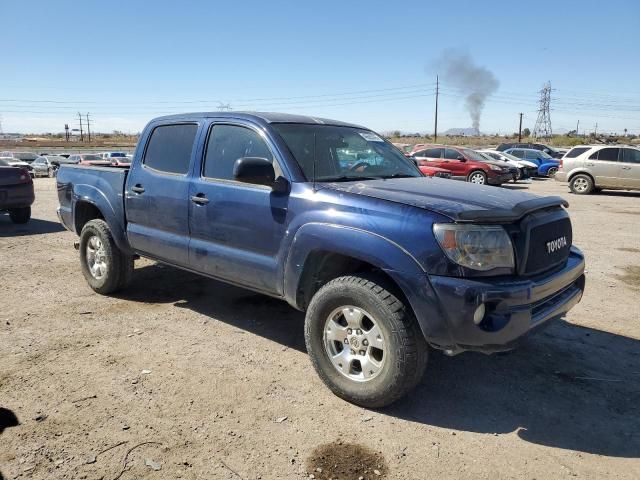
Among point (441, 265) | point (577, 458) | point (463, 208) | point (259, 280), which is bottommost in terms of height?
point (577, 458)

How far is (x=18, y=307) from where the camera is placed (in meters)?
5.23

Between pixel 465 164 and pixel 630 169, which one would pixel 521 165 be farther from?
pixel 630 169

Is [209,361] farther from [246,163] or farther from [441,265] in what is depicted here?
[441,265]

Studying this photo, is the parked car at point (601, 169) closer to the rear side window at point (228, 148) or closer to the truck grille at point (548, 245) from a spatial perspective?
the truck grille at point (548, 245)

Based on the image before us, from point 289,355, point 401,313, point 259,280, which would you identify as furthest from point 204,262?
point 401,313

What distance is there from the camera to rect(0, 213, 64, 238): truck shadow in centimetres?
A: 965

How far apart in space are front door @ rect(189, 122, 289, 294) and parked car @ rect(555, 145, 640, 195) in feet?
55.5

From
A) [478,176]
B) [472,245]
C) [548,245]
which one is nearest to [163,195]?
[472,245]

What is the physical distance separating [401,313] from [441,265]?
39 cm

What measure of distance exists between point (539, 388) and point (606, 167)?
16.5 meters

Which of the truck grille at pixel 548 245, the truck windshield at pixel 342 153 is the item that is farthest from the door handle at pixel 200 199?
the truck grille at pixel 548 245

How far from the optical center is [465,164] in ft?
67.6

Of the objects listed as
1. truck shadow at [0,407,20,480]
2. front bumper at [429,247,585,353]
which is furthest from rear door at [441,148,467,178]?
truck shadow at [0,407,20,480]

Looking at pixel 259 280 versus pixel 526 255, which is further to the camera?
pixel 259 280
